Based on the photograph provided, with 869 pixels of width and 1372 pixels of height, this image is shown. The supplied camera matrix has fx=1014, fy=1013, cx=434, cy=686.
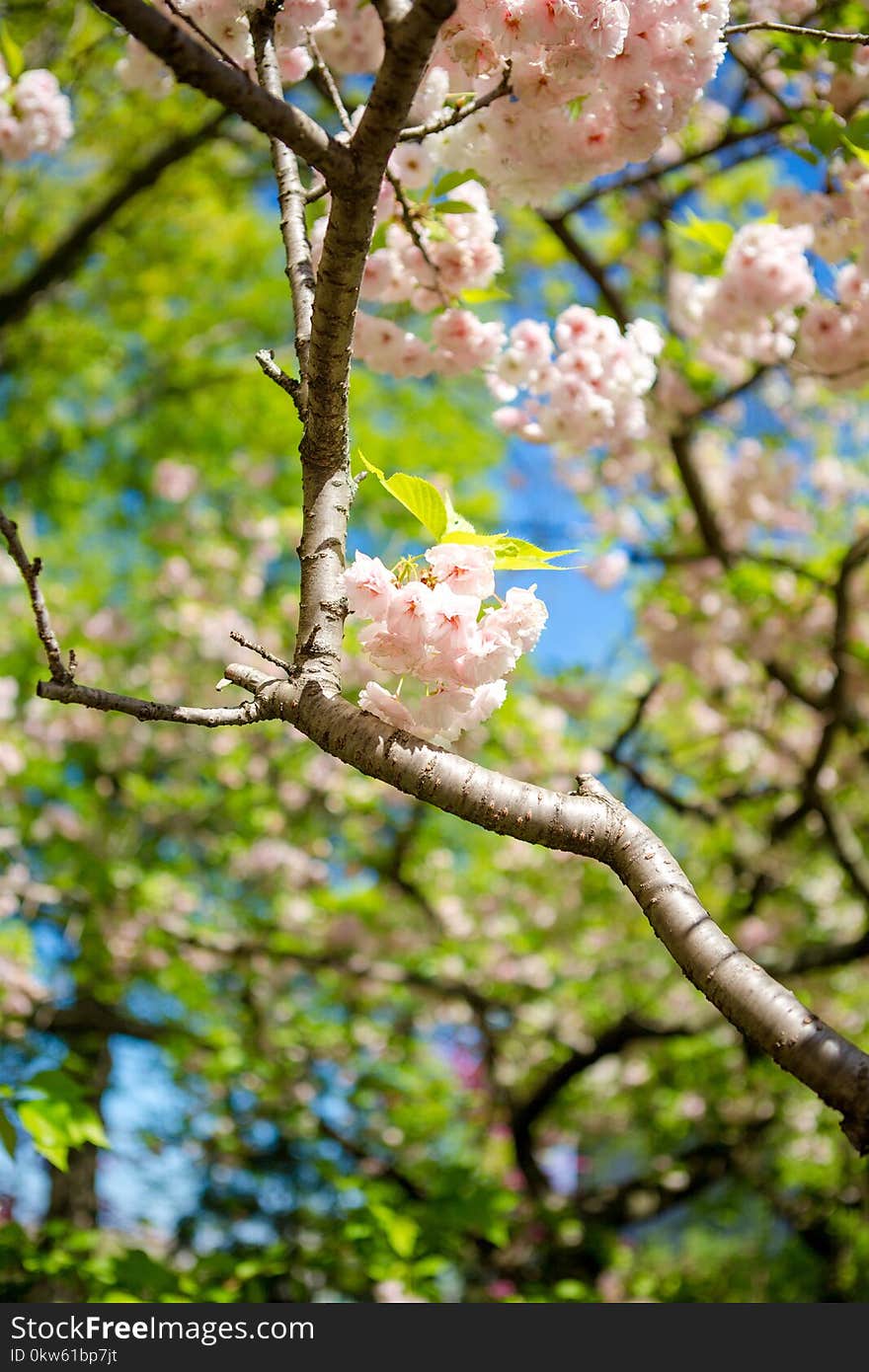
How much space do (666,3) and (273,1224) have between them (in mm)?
5117

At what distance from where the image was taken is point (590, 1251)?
502 cm

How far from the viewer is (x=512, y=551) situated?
4.86 feet

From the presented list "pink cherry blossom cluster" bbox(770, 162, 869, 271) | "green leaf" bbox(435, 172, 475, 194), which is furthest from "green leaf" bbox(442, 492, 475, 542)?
"pink cherry blossom cluster" bbox(770, 162, 869, 271)

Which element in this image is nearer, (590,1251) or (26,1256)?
(26,1256)

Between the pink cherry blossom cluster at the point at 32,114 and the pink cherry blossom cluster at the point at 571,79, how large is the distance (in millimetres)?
1449

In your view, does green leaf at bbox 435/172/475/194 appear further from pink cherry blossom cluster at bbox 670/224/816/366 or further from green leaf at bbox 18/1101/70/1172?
green leaf at bbox 18/1101/70/1172

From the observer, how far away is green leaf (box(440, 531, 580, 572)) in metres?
1.43

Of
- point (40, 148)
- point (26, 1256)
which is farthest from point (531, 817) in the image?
point (40, 148)

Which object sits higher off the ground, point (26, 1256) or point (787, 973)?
point (787, 973)

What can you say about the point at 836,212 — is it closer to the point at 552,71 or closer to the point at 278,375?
the point at 552,71

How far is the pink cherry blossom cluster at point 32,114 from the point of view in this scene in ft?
9.70

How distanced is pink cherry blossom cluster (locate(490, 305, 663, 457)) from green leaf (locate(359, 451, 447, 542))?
1.44 metres

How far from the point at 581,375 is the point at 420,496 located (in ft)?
4.86

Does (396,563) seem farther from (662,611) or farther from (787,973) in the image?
(662,611)
